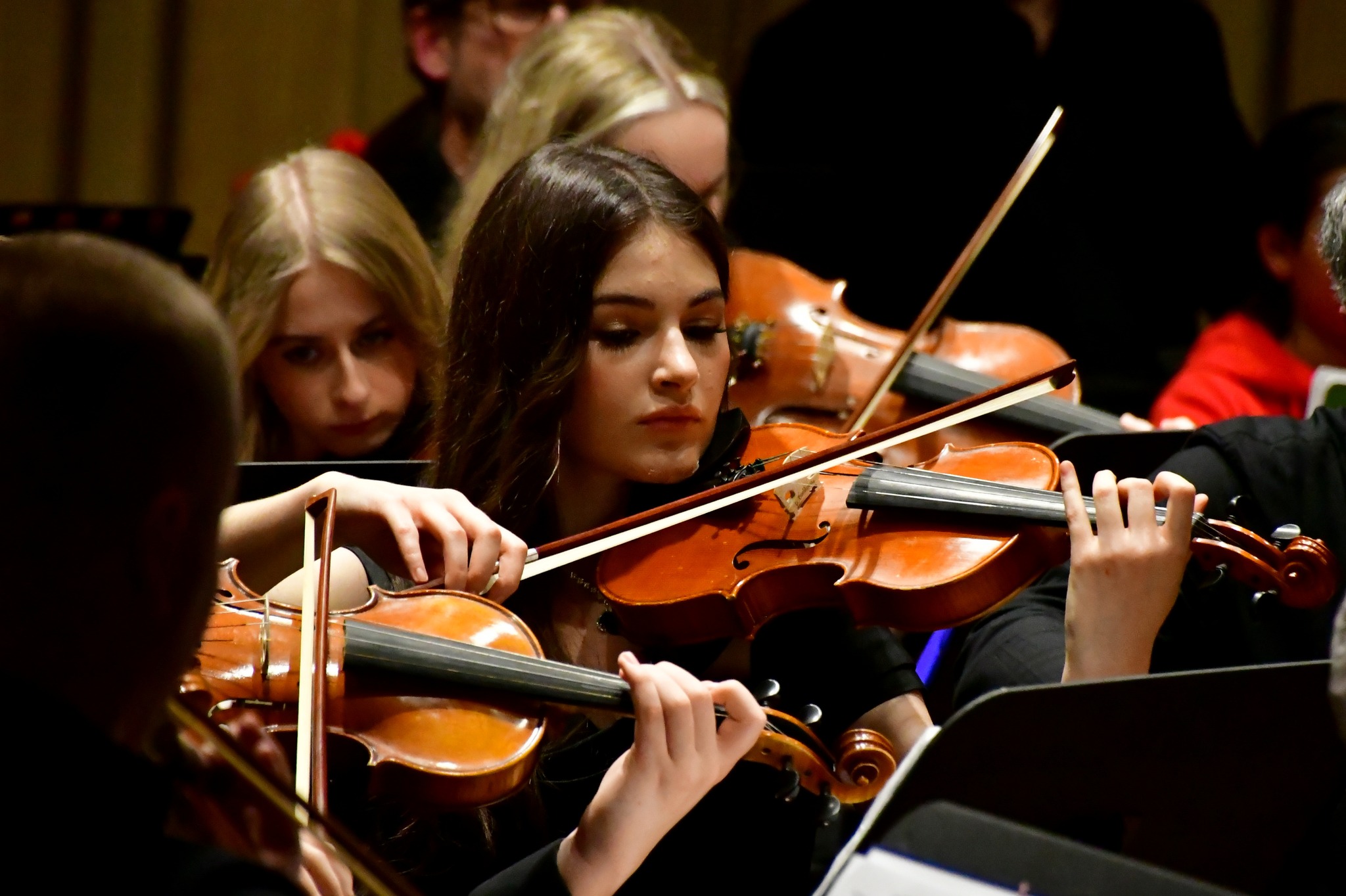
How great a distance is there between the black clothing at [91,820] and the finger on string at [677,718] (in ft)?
1.12

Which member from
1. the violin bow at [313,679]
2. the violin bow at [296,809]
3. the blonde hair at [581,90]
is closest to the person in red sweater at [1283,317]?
the blonde hair at [581,90]

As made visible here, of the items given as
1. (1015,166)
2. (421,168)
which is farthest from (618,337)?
(1015,166)

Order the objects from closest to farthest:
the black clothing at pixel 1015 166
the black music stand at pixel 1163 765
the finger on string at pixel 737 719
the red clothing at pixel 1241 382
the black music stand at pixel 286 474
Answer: the black music stand at pixel 1163 765
the finger on string at pixel 737 719
the black music stand at pixel 286 474
the red clothing at pixel 1241 382
the black clothing at pixel 1015 166

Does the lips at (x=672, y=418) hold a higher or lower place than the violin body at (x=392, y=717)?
higher

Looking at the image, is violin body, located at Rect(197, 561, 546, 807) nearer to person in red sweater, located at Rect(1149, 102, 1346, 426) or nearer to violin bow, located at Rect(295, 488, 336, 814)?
violin bow, located at Rect(295, 488, 336, 814)

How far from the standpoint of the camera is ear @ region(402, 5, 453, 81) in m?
2.14

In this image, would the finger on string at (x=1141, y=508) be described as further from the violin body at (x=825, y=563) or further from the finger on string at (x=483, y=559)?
the finger on string at (x=483, y=559)

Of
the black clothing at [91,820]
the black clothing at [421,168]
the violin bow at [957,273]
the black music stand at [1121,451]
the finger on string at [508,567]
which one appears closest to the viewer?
the black clothing at [91,820]

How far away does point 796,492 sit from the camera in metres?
1.20

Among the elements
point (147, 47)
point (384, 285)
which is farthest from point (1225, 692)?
point (147, 47)

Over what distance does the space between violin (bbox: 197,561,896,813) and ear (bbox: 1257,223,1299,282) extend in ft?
4.11

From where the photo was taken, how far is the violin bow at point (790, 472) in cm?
113

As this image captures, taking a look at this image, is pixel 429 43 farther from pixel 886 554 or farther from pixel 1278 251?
pixel 886 554

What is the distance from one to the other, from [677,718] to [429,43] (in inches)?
58.5
